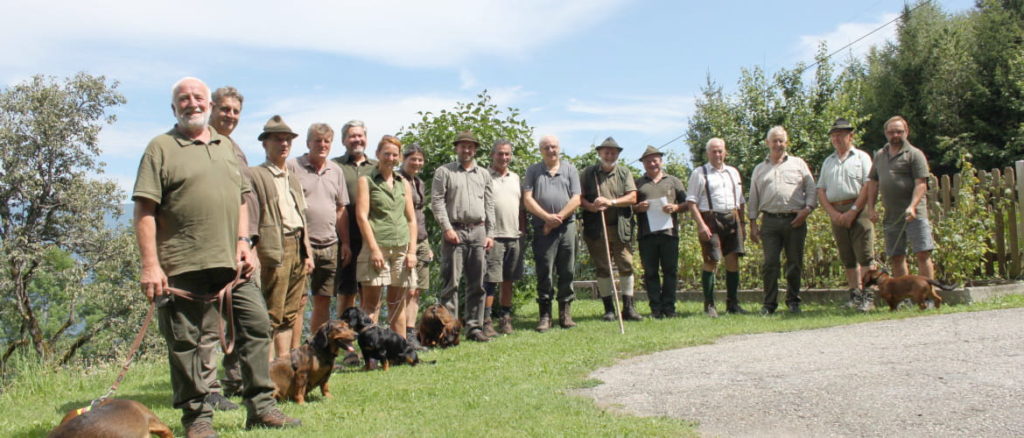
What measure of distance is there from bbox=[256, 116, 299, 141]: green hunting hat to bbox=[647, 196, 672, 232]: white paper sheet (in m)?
4.69

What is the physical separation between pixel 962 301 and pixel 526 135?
220 inches

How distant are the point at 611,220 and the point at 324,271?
373 cm

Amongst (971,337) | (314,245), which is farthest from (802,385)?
(314,245)

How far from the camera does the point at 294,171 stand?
671cm

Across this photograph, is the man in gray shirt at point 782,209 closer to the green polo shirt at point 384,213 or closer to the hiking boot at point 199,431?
the green polo shirt at point 384,213

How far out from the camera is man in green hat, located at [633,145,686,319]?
934 centimetres

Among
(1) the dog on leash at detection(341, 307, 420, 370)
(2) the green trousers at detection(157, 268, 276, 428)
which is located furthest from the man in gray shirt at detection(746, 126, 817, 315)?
(2) the green trousers at detection(157, 268, 276, 428)

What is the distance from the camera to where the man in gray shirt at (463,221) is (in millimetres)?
8195

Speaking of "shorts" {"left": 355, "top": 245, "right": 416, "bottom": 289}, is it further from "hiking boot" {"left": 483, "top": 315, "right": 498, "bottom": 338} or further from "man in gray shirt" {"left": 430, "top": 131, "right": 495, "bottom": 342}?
"hiking boot" {"left": 483, "top": 315, "right": 498, "bottom": 338}

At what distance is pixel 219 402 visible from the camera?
5.39 metres

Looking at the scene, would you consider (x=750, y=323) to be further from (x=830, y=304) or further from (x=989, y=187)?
(x=989, y=187)

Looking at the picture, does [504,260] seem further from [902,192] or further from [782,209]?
[902,192]

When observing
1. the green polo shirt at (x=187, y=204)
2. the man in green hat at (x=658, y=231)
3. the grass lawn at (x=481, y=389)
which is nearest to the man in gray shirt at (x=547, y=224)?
the grass lawn at (x=481, y=389)

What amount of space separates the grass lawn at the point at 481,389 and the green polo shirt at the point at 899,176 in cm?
118
